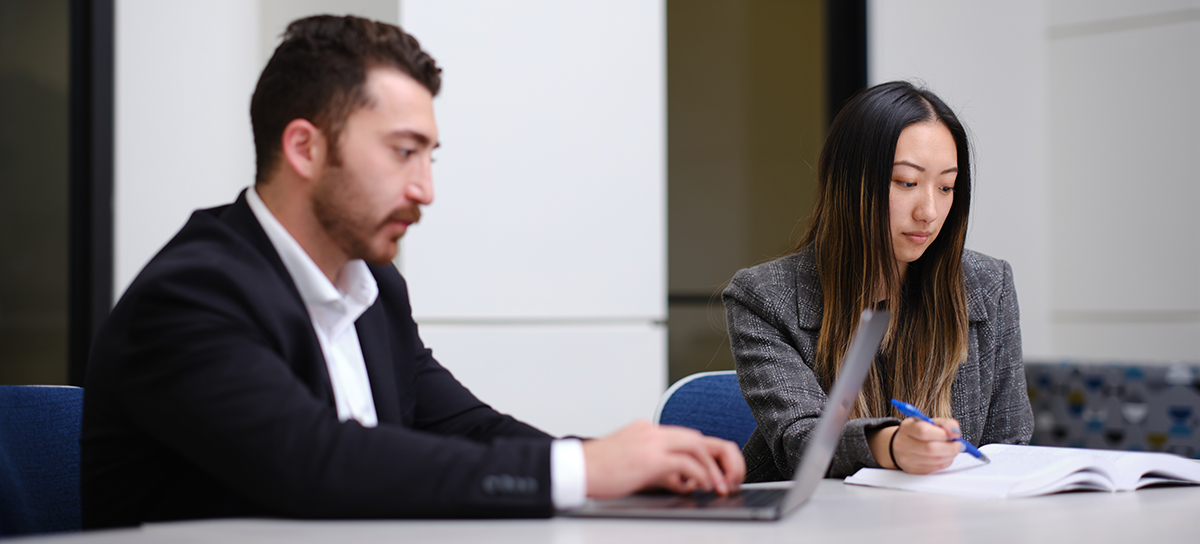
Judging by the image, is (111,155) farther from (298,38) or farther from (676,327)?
(676,327)

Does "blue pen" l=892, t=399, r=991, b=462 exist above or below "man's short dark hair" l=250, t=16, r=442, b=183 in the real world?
below

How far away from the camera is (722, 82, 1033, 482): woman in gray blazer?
1683 millimetres

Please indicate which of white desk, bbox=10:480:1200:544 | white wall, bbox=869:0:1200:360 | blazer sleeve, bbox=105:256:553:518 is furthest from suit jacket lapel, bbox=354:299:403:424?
white wall, bbox=869:0:1200:360

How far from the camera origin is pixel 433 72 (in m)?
1.26

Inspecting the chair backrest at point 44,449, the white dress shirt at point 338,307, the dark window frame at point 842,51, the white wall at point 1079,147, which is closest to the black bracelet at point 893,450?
the white dress shirt at point 338,307

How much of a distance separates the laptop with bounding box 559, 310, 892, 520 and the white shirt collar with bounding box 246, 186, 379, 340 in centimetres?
46

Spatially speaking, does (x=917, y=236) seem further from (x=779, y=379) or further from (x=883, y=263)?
(x=779, y=379)

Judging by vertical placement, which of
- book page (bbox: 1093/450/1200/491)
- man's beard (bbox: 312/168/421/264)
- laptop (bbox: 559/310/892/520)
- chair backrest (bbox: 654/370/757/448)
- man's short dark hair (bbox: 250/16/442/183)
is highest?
man's short dark hair (bbox: 250/16/442/183)

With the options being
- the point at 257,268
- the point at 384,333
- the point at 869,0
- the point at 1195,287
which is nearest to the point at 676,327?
the point at 869,0

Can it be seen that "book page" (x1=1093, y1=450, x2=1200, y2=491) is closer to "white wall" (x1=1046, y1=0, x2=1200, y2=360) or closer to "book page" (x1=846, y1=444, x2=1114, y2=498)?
"book page" (x1=846, y1=444, x2=1114, y2=498)

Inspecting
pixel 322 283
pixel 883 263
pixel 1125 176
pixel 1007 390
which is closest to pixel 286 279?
pixel 322 283

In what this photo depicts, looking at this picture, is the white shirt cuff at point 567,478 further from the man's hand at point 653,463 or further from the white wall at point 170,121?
the white wall at point 170,121

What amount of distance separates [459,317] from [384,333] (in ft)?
3.98

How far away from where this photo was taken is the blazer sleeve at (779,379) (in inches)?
54.4
